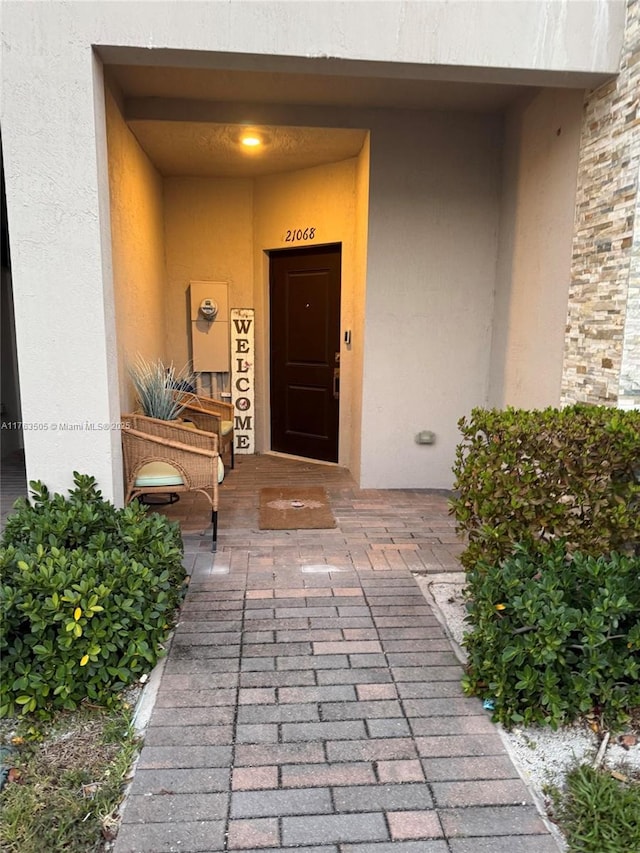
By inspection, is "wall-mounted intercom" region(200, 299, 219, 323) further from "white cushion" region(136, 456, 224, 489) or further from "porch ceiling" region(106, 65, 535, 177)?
"white cushion" region(136, 456, 224, 489)

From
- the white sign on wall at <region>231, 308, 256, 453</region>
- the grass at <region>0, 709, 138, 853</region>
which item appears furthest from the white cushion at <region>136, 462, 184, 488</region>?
the white sign on wall at <region>231, 308, 256, 453</region>

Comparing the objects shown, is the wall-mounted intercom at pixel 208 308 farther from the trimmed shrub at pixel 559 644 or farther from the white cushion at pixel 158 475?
the trimmed shrub at pixel 559 644

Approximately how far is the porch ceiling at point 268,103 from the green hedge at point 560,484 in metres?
2.63

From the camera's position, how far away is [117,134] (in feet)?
12.7

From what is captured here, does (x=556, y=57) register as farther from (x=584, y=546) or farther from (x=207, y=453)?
(x=207, y=453)

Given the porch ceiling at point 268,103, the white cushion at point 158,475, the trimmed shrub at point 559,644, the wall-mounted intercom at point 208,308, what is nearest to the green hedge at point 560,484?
the trimmed shrub at point 559,644

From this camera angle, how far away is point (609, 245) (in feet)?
9.83

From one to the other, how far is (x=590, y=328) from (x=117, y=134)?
337cm

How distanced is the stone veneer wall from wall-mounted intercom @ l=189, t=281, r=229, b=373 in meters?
3.73

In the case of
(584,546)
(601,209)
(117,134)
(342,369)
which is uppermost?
(117,134)

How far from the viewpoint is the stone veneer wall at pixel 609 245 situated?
282 cm

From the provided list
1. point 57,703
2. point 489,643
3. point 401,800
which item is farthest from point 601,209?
point 57,703

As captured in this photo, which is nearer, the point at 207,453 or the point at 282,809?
the point at 282,809

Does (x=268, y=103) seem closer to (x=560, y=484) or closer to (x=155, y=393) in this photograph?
(x=155, y=393)
